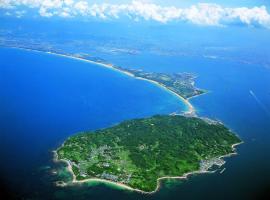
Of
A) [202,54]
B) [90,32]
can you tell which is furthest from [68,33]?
[202,54]

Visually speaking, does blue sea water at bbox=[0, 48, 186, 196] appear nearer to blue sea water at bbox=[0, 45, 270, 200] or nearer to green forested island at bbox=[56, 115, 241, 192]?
blue sea water at bbox=[0, 45, 270, 200]

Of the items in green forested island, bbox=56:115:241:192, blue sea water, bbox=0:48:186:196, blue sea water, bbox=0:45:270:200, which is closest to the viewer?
blue sea water, bbox=0:45:270:200

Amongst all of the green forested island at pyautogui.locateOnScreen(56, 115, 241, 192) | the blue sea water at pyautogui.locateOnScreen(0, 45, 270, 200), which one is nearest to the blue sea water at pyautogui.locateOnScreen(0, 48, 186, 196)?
the blue sea water at pyautogui.locateOnScreen(0, 45, 270, 200)

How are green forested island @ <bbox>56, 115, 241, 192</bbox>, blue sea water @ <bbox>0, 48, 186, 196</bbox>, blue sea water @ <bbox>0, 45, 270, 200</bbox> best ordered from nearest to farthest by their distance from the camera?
blue sea water @ <bbox>0, 45, 270, 200</bbox> → green forested island @ <bbox>56, 115, 241, 192</bbox> → blue sea water @ <bbox>0, 48, 186, 196</bbox>

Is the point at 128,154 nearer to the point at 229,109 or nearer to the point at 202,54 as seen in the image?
the point at 229,109

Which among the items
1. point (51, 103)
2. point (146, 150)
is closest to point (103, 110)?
point (51, 103)

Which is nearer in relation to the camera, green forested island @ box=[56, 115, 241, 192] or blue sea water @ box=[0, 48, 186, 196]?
green forested island @ box=[56, 115, 241, 192]

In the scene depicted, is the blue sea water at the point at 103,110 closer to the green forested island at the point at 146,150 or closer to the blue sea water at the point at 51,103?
the blue sea water at the point at 51,103

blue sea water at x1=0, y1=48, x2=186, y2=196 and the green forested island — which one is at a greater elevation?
blue sea water at x1=0, y1=48, x2=186, y2=196
